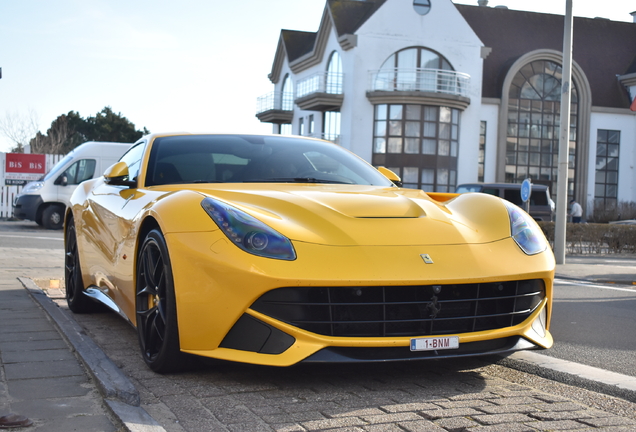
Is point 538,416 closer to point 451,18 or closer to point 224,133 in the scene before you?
point 224,133

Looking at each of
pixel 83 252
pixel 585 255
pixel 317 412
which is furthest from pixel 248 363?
pixel 585 255

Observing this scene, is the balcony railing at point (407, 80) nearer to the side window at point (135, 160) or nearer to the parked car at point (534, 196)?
the parked car at point (534, 196)

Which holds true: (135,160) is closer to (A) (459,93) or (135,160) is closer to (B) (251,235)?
(B) (251,235)

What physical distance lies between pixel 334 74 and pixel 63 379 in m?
35.3

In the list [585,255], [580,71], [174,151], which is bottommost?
[585,255]

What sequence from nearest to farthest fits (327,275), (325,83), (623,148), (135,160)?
(327,275), (135,160), (325,83), (623,148)

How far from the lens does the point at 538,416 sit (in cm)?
317

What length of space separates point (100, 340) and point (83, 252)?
3.74 feet

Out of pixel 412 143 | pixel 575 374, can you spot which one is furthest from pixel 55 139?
pixel 575 374

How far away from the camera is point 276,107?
45156mm

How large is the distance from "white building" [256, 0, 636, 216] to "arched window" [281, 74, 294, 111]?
0.09 meters

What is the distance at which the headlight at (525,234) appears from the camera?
12.8 feet

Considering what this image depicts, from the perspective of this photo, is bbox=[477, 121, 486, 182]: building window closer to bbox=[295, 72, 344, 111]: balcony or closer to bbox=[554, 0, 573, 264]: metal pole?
bbox=[295, 72, 344, 111]: balcony

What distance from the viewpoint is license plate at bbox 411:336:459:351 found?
3.42 meters
